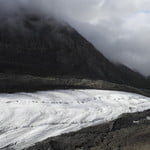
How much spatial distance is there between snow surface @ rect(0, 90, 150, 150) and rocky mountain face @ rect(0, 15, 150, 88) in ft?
9.94

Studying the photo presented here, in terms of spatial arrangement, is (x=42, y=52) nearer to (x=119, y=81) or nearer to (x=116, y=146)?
(x=119, y=81)

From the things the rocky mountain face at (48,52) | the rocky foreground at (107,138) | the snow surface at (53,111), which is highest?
the rocky mountain face at (48,52)

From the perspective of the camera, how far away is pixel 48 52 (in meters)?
21.3

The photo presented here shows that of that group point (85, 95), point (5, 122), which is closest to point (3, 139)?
point (5, 122)

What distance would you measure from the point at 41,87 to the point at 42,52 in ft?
15.1

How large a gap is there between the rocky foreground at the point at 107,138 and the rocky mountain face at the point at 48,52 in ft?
19.5

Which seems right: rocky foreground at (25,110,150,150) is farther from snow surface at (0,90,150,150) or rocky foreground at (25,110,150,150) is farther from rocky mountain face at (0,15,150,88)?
rocky mountain face at (0,15,150,88)

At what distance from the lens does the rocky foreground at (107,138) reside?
11.6 metres

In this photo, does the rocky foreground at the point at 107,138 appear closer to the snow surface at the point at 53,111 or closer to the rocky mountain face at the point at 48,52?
the snow surface at the point at 53,111

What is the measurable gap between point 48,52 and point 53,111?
779cm

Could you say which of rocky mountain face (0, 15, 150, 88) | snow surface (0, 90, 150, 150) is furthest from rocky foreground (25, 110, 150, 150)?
rocky mountain face (0, 15, 150, 88)

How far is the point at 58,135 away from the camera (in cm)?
1243

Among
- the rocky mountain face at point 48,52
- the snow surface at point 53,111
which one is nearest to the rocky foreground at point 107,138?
the snow surface at point 53,111

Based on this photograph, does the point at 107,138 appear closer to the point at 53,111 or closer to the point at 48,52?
the point at 53,111
